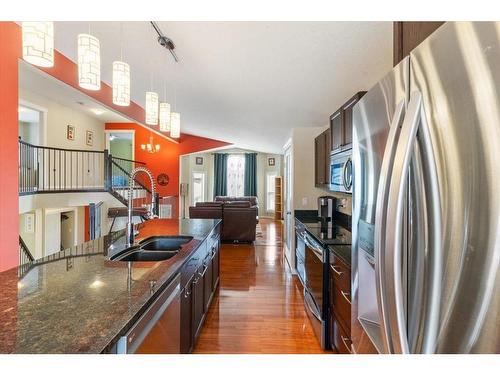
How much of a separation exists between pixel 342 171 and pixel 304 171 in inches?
71.4

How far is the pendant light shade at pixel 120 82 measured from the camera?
213 cm

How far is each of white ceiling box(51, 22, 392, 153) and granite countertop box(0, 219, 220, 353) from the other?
1.77 metres

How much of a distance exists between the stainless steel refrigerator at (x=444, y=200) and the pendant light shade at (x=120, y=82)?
204 cm

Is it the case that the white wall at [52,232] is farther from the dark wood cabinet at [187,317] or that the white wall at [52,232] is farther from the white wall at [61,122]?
the dark wood cabinet at [187,317]

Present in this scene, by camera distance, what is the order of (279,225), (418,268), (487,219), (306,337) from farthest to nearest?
(279,225) < (306,337) < (418,268) < (487,219)

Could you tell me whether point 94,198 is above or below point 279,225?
above

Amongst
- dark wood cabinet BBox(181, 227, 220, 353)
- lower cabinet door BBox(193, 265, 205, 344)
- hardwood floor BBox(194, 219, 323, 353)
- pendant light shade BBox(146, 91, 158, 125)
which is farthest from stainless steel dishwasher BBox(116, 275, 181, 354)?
pendant light shade BBox(146, 91, 158, 125)

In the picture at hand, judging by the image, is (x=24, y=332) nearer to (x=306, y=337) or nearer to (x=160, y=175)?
(x=306, y=337)

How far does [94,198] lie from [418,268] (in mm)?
7051

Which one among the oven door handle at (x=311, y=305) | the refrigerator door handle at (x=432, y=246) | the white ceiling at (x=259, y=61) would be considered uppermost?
the white ceiling at (x=259, y=61)

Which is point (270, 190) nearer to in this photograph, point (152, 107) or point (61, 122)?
point (61, 122)

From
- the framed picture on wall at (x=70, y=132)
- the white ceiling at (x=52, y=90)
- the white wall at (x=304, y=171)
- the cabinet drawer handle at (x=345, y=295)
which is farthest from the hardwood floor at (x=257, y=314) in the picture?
the framed picture on wall at (x=70, y=132)

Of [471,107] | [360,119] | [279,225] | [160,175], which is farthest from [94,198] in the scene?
[471,107]
